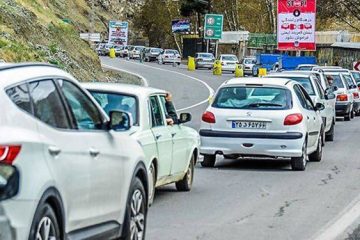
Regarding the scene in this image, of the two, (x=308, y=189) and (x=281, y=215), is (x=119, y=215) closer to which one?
(x=281, y=215)

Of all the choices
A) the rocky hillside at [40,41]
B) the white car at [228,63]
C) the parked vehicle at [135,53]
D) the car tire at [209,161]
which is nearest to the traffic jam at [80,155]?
the car tire at [209,161]

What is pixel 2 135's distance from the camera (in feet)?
20.3

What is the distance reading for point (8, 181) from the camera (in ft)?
20.0

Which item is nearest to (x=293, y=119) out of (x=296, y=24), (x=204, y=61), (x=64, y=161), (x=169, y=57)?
(x=64, y=161)

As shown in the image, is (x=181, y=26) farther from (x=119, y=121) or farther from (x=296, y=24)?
(x=119, y=121)

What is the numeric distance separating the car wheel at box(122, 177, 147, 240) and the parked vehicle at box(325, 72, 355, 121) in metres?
25.4

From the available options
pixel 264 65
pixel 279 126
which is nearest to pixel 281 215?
pixel 279 126

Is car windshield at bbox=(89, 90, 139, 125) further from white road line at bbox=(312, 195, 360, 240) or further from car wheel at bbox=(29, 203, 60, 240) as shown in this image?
car wheel at bbox=(29, 203, 60, 240)

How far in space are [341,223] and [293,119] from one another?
226 inches

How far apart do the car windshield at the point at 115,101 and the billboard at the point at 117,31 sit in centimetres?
9583

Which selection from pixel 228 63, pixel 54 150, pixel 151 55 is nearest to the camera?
pixel 54 150

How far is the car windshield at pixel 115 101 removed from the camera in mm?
11945

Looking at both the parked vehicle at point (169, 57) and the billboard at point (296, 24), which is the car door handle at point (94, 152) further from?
the parked vehicle at point (169, 57)

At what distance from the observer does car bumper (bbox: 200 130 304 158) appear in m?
16.7
